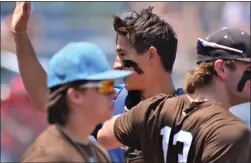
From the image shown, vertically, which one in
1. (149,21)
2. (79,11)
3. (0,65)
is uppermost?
(149,21)

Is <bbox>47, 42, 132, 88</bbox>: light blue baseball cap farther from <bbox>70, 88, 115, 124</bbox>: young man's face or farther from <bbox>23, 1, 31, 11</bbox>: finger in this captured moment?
<bbox>23, 1, 31, 11</bbox>: finger

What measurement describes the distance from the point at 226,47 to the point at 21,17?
1087 millimetres

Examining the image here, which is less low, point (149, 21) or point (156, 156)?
point (149, 21)

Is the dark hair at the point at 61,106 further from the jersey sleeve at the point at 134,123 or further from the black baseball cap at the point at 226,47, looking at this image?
the black baseball cap at the point at 226,47

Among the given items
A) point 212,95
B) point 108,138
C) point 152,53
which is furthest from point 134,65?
point 212,95

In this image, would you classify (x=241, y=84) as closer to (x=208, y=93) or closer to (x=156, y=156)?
(x=208, y=93)

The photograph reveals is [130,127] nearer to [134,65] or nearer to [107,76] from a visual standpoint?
[134,65]

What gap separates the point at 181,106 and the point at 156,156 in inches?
10.1

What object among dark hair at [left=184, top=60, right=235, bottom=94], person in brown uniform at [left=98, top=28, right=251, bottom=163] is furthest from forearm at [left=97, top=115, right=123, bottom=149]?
dark hair at [left=184, top=60, right=235, bottom=94]

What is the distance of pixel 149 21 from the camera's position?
369 centimetres

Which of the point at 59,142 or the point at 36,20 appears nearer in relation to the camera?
the point at 59,142

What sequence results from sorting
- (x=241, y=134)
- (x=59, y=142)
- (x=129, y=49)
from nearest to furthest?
(x=59, y=142), (x=241, y=134), (x=129, y=49)

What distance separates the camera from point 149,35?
3.63 meters

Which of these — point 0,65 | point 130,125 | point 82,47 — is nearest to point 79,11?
point 0,65
